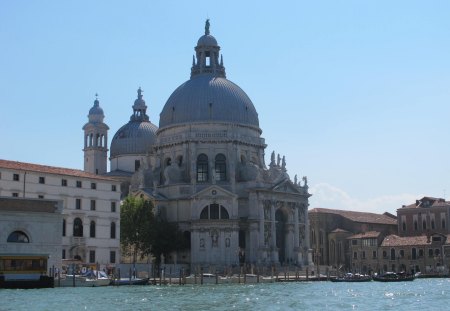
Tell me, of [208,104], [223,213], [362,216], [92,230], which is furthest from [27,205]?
[362,216]

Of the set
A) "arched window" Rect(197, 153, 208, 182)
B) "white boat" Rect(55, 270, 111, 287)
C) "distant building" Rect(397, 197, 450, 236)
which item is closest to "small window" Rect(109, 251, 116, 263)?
"white boat" Rect(55, 270, 111, 287)

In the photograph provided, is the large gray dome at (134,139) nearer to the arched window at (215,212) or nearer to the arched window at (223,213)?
the arched window at (215,212)

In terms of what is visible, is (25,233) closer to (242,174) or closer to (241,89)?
(242,174)

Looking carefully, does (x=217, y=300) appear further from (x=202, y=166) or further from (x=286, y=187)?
(x=202, y=166)

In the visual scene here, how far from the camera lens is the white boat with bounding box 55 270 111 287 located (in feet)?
177

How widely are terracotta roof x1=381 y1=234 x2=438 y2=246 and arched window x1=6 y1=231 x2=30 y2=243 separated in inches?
2208

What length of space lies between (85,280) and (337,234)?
173 feet

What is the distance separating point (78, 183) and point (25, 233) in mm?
13766

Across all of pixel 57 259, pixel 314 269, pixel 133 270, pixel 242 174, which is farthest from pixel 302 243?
pixel 57 259

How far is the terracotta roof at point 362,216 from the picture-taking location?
106125 millimetres

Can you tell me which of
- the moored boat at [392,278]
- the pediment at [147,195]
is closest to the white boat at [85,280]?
the pediment at [147,195]

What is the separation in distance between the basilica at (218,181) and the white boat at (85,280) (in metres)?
20.5

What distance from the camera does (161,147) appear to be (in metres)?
87.4

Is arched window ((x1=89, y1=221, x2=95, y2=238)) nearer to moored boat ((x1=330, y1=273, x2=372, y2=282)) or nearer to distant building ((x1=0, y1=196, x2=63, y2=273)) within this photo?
distant building ((x1=0, y1=196, x2=63, y2=273))
